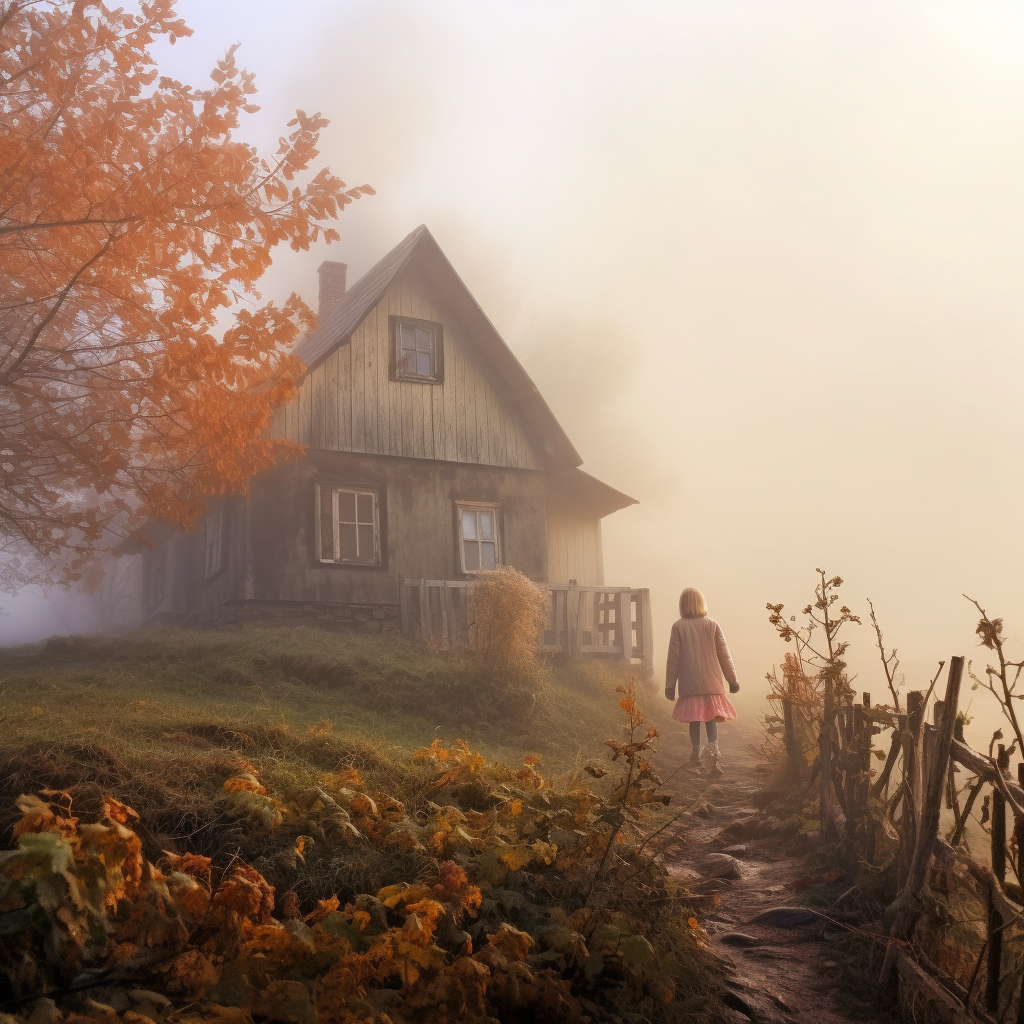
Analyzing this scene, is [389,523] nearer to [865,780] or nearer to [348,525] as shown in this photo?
[348,525]

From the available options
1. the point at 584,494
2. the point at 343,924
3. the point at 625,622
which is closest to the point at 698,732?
the point at 625,622

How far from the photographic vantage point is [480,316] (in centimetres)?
1612

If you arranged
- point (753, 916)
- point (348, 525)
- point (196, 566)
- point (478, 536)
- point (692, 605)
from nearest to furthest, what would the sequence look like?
1. point (753, 916)
2. point (692, 605)
3. point (348, 525)
4. point (478, 536)
5. point (196, 566)

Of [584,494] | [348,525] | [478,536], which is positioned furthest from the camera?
[584,494]

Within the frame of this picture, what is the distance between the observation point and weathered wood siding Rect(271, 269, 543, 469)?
587 inches

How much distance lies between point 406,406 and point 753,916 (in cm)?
1211

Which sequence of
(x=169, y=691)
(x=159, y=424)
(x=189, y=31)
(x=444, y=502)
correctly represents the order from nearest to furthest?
1. (x=189, y=31)
2. (x=169, y=691)
3. (x=159, y=424)
4. (x=444, y=502)

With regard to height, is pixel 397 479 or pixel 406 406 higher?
pixel 406 406

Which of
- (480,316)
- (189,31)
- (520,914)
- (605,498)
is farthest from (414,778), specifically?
(605,498)

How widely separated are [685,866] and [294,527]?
10110 mm

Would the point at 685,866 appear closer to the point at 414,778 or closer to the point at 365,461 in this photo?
the point at 414,778

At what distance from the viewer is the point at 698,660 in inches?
358

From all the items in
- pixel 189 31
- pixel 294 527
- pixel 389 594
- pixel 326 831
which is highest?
pixel 189 31

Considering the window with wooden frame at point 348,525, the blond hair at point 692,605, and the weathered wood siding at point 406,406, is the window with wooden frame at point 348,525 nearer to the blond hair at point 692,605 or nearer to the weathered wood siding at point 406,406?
the weathered wood siding at point 406,406
